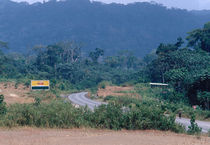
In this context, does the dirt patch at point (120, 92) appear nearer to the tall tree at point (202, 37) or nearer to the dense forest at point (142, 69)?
the dense forest at point (142, 69)

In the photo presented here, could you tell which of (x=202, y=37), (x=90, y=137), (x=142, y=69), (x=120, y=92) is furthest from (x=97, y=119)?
(x=142, y=69)

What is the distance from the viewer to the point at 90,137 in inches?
488

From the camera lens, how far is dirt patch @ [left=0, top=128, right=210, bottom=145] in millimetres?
11391

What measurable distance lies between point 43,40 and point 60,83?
381ft

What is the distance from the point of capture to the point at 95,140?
1183 centimetres

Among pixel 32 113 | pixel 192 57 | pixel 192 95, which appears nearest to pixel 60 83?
pixel 192 57

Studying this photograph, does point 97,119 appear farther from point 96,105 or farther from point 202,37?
point 202,37

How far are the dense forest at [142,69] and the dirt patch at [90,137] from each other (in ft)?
70.0

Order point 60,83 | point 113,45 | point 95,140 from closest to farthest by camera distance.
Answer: point 95,140 → point 60,83 → point 113,45

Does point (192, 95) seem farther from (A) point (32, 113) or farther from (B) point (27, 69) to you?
(B) point (27, 69)

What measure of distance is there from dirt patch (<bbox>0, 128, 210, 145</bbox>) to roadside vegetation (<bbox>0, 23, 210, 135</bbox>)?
730 mm

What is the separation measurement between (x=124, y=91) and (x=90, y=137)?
40.5 m

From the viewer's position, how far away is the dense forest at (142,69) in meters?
37.8

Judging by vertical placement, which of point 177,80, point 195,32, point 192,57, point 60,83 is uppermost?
point 195,32
